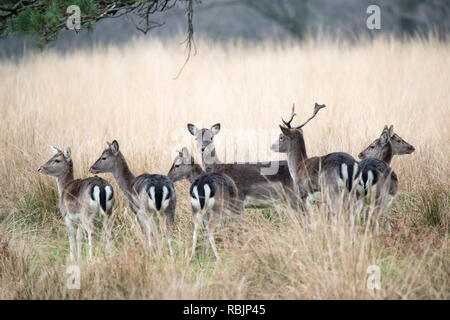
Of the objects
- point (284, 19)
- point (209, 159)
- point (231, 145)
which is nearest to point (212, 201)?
point (209, 159)

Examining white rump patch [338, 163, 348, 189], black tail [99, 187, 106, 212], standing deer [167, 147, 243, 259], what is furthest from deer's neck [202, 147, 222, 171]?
white rump patch [338, 163, 348, 189]

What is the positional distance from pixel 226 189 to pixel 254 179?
71 centimetres

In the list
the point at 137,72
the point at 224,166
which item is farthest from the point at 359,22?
the point at 224,166

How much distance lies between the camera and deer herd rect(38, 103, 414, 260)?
215 inches

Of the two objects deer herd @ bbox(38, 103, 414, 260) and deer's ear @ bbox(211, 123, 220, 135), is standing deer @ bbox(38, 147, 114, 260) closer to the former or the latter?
deer herd @ bbox(38, 103, 414, 260)

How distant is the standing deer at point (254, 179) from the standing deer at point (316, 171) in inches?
6.7

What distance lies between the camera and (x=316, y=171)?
19.0 ft

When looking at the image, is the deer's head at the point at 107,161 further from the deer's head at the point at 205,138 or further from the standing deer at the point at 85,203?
the deer's head at the point at 205,138

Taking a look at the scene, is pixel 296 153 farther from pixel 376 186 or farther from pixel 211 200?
pixel 211 200

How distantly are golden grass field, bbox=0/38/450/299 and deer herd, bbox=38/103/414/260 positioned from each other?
220mm

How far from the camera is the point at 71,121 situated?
991 cm

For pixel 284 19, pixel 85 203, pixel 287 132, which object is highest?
pixel 284 19

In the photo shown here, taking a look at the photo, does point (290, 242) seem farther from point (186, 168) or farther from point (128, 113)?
point (128, 113)
